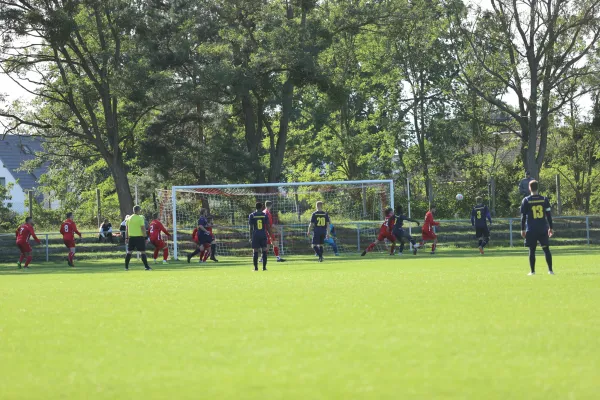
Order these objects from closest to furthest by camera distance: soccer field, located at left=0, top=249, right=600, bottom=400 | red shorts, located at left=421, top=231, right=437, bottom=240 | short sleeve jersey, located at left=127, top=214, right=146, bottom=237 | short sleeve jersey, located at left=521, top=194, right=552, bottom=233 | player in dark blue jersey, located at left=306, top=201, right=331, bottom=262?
soccer field, located at left=0, top=249, right=600, bottom=400 < short sleeve jersey, located at left=521, top=194, right=552, bottom=233 < short sleeve jersey, located at left=127, top=214, right=146, bottom=237 < player in dark blue jersey, located at left=306, top=201, right=331, bottom=262 < red shorts, located at left=421, top=231, right=437, bottom=240

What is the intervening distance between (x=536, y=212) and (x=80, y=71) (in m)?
30.6

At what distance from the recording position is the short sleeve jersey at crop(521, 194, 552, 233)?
17734 millimetres

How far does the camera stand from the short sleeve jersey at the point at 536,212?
17.7 meters

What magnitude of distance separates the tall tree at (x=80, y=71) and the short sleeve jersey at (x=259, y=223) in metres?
17.1

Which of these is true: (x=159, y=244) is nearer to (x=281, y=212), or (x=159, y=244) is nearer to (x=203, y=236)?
(x=203, y=236)

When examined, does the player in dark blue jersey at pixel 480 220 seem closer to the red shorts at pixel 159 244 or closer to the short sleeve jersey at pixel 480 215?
the short sleeve jersey at pixel 480 215

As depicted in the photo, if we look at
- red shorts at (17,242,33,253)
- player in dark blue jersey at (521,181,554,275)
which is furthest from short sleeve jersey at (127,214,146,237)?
player in dark blue jersey at (521,181,554,275)

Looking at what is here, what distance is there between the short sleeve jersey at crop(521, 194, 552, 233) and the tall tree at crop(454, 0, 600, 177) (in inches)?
891

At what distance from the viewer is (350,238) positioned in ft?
128

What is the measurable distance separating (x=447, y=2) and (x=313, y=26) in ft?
20.2

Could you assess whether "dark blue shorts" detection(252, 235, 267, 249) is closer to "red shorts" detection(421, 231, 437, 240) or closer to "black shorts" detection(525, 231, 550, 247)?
"black shorts" detection(525, 231, 550, 247)

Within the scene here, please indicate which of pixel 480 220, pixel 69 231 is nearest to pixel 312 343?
pixel 480 220

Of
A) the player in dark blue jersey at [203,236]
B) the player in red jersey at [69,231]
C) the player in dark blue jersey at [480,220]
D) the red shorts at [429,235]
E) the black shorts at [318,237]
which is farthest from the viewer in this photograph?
the red shorts at [429,235]

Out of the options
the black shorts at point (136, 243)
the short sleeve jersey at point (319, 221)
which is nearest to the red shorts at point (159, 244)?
the black shorts at point (136, 243)
